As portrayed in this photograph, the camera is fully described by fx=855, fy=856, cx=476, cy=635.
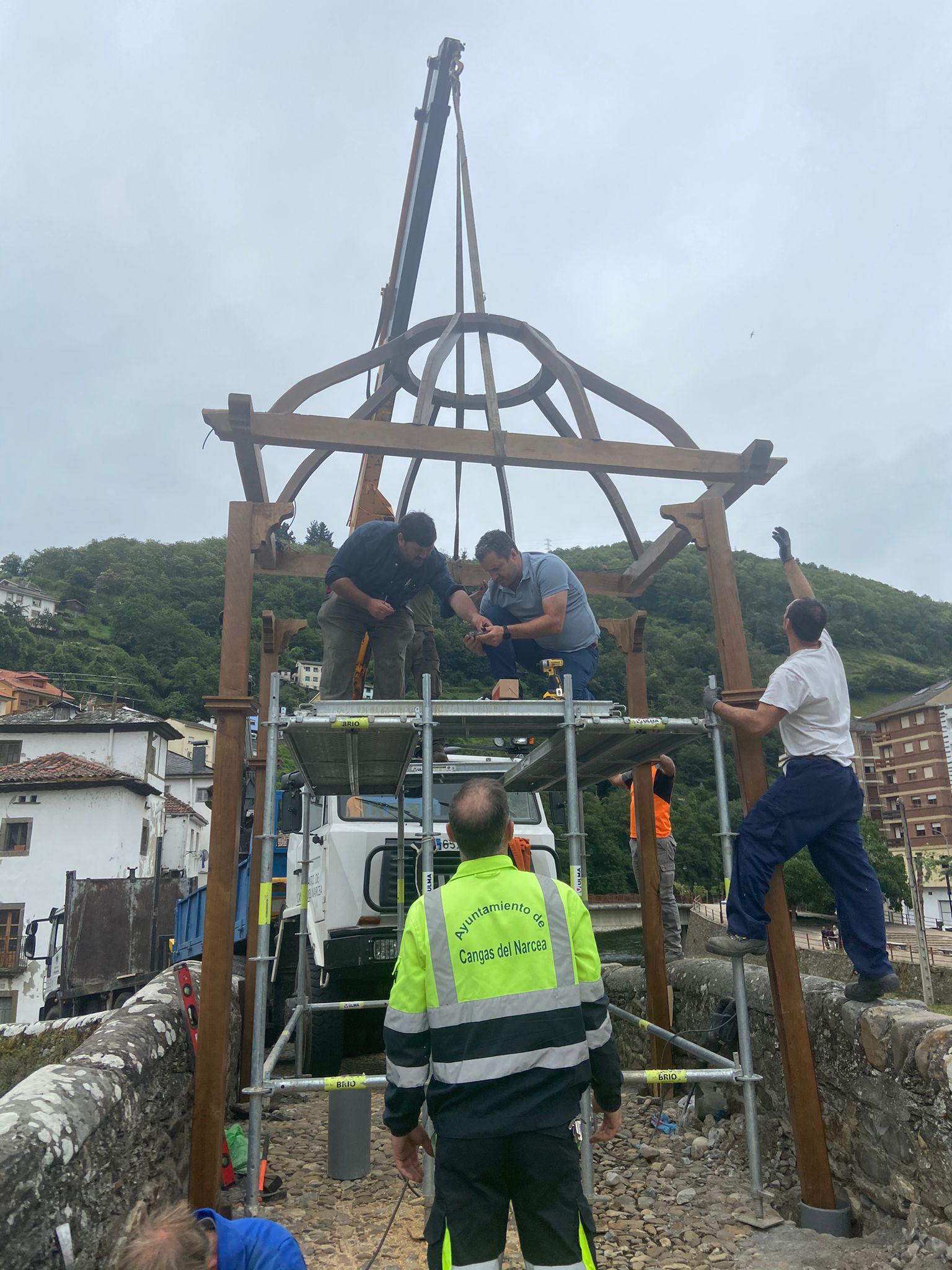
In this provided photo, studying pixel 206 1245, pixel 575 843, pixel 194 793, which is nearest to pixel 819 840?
pixel 575 843

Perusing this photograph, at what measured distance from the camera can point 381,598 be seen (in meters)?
5.35

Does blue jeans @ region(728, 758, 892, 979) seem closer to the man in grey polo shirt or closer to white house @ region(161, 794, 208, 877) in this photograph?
the man in grey polo shirt

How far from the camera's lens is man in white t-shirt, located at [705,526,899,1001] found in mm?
3637

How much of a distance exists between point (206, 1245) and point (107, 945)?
1638 centimetres

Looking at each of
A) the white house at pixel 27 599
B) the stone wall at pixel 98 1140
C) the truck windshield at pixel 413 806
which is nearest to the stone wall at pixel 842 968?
the truck windshield at pixel 413 806

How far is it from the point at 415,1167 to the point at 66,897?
15895 mm

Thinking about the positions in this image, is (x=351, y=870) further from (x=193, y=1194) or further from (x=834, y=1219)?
(x=834, y=1219)

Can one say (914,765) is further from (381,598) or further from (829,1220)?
(829,1220)

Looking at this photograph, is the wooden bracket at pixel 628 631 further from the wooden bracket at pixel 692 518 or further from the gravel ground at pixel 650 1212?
the gravel ground at pixel 650 1212

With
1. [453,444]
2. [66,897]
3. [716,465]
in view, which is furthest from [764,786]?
[66,897]

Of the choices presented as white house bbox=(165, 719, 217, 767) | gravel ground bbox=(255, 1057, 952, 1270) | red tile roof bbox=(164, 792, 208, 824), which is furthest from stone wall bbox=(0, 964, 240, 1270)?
white house bbox=(165, 719, 217, 767)

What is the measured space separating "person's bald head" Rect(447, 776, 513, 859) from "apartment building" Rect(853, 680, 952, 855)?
67471 millimetres

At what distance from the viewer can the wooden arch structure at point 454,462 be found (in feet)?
12.0

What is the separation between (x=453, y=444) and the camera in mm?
4316
